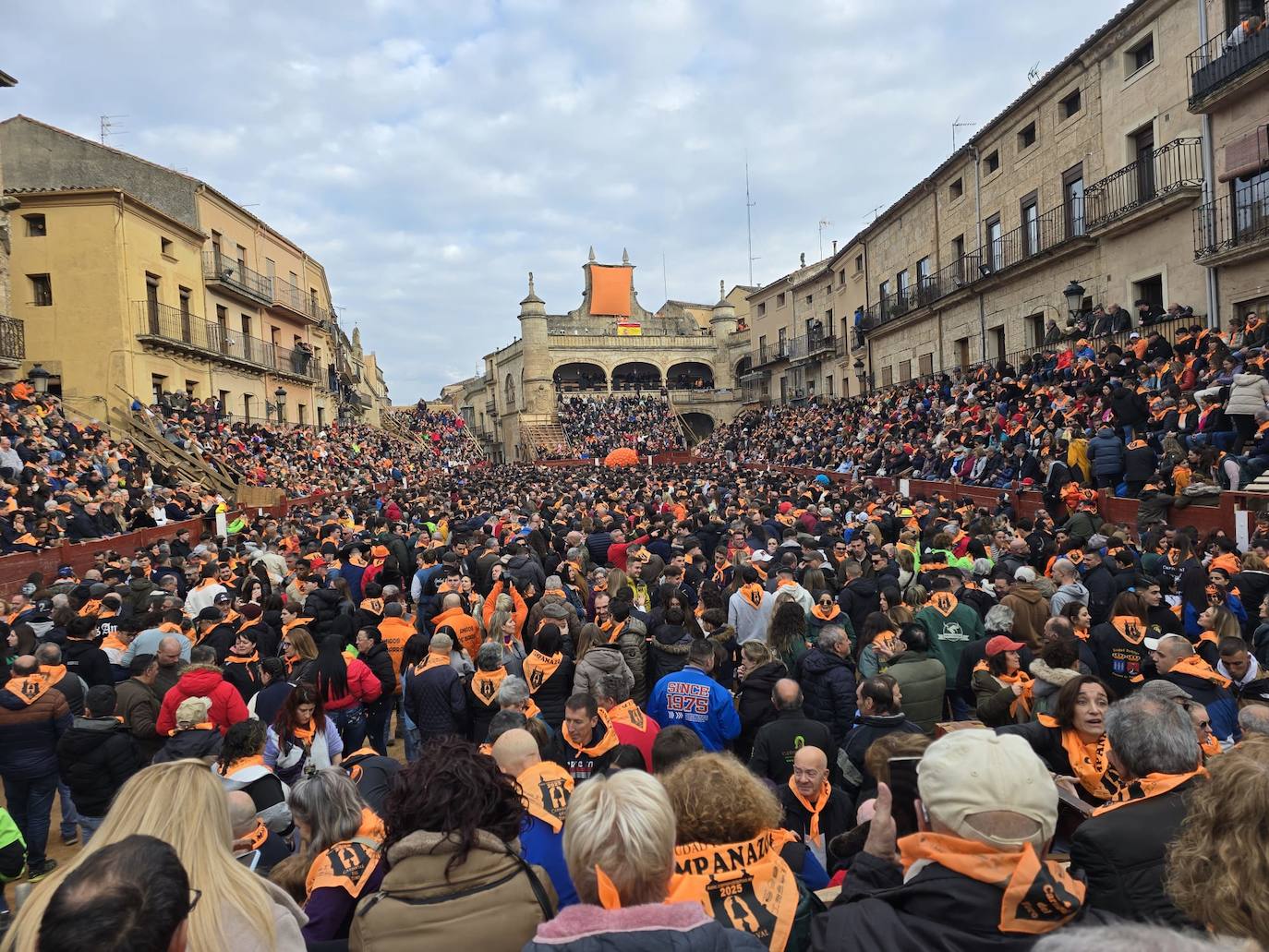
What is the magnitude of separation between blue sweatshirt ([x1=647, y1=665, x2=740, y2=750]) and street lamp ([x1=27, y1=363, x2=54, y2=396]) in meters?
23.4

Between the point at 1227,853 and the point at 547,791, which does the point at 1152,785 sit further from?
the point at 547,791

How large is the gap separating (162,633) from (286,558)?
484 centimetres

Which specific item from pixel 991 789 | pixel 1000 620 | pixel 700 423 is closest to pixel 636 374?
pixel 700 423

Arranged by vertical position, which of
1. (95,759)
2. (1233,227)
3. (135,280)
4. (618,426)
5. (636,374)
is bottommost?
(95,759)

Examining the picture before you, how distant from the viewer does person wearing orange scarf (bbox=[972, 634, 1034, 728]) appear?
186 inches

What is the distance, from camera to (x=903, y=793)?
2725mm

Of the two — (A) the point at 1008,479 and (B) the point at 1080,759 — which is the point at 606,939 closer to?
(B) the point at 1080,759

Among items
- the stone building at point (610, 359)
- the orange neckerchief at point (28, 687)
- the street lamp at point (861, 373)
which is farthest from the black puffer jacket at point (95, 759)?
the stone building at point (610, 359)

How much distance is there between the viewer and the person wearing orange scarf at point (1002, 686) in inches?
186

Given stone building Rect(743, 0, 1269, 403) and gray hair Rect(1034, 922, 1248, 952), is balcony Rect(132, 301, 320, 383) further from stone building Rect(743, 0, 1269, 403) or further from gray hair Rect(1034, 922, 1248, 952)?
gray hair Rect(1034, 922, 1248, 952)

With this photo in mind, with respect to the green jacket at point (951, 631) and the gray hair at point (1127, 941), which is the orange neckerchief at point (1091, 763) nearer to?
the gray hair at point (1127, 941)

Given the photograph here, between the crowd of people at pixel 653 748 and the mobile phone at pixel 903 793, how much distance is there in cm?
1

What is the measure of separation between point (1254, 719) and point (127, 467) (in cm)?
2214

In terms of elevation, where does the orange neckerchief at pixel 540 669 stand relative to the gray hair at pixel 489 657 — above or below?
below
